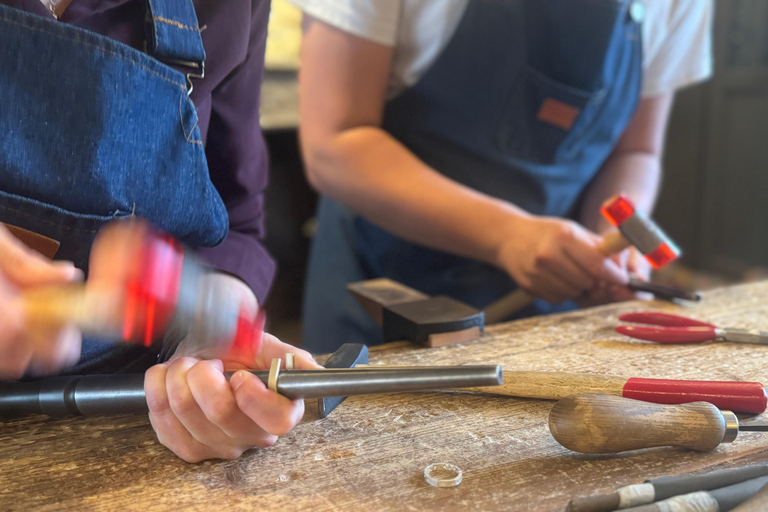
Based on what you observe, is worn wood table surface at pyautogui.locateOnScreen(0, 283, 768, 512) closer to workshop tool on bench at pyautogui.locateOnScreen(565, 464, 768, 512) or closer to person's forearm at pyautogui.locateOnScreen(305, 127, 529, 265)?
workshop tool on bench at pyautogui.locateOnScreen(565, 464, 768, 512)

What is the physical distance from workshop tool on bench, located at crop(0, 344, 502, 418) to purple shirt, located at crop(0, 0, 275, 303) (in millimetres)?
224

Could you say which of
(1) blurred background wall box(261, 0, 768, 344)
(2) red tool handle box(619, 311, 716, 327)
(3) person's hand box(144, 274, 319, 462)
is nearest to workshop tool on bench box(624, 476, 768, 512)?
(3) person's hand box(144, 274, 319, 462)

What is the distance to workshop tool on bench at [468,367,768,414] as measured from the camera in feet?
1.71

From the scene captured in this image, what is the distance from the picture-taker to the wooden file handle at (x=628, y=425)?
45 cm

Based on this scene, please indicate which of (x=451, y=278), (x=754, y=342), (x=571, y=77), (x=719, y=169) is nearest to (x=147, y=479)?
(x=754, y=342)

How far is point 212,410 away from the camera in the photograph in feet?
1.48

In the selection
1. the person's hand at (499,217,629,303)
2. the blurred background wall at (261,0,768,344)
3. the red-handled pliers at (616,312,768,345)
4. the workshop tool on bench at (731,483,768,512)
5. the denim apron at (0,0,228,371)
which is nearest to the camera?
the workshop tool on bench at (731,483,768,512)

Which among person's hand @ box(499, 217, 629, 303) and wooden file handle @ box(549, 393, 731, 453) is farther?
person's hand @ box(499, 217, 629, 303)

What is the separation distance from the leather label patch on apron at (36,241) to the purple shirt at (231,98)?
0.58 ft

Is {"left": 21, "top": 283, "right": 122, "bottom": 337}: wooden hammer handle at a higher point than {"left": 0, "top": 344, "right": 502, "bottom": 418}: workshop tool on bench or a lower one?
higher

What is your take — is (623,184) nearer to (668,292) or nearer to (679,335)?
(668,292)

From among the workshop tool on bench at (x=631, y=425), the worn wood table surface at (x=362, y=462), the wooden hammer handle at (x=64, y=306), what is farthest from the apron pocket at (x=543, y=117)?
the wooden hammer handle at (x=64, y=306)

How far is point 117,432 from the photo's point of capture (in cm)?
54

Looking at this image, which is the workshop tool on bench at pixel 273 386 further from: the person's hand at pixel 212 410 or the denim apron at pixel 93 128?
the denim apron at pixel 93 128
